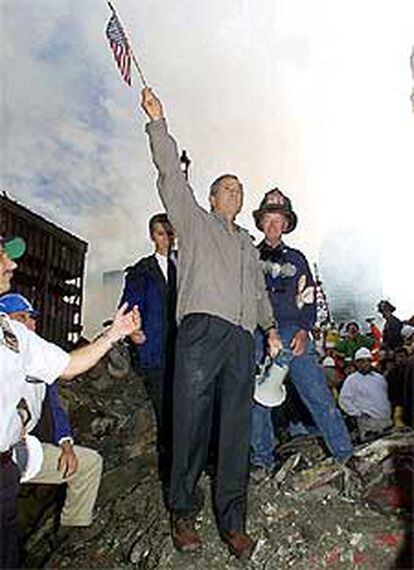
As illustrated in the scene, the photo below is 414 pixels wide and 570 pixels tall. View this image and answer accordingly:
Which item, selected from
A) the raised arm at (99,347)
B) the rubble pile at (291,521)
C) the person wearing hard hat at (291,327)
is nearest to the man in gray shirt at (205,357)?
the rubble pile at (291,521)

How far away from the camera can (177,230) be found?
354 cm

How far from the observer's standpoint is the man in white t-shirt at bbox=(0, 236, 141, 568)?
101 inches

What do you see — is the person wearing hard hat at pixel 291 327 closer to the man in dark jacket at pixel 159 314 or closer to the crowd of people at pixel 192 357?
the crowd of people at pixel 192 357

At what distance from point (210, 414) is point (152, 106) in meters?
1.62

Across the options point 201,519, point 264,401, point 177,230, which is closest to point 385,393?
point 264,401

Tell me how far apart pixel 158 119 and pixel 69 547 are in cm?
250

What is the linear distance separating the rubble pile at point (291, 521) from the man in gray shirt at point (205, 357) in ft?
0.67

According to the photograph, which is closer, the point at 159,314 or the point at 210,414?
the point at 210,414

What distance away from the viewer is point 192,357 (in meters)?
3.43

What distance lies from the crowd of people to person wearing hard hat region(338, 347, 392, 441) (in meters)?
2.47

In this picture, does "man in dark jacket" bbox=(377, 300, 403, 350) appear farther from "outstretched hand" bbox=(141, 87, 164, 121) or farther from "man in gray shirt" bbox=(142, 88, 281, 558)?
"outstretched hand" bbox=(141, 87, 164, 121)

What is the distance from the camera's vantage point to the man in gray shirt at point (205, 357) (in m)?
3.40

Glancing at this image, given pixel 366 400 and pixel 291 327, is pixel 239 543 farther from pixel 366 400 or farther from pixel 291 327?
pixel 366 400

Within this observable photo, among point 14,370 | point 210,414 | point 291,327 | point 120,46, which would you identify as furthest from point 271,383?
point 120,46
